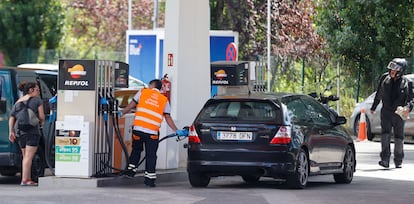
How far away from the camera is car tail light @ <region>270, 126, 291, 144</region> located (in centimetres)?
1659

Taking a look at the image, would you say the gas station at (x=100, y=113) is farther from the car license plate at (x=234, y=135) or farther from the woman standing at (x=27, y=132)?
the car license plate at (x=234, y=135)

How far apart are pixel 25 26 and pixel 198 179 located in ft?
101

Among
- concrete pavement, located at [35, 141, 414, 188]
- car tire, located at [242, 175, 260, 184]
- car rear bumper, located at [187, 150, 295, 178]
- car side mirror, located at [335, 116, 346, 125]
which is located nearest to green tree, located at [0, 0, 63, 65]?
concrete pavement, located at [35, 141, 414, 188]

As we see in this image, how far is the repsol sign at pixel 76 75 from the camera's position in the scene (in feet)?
56.9

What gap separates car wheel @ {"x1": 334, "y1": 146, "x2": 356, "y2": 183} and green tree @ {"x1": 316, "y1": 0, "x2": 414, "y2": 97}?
1561cm

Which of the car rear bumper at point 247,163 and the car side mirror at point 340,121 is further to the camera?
the car side mirror at point 340,121

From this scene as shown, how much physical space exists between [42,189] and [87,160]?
0.80 m

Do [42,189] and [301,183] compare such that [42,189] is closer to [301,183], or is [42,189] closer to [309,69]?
[301,183]

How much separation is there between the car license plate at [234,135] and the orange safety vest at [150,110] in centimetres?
122

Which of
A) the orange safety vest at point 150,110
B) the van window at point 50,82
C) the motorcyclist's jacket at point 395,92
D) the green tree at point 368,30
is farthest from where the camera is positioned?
the green tree at point 368,30

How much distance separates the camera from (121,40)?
59.9 meters

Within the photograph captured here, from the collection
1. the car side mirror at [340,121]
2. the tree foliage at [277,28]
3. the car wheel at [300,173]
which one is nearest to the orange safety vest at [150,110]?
the car wheel at [300,173]

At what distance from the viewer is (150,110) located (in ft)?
58.0

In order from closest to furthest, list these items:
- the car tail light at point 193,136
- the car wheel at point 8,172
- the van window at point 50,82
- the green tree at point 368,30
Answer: the car tail light at point 193,136
the van window at point 50,82
the car wheel at point 8,172
the green tree at point 368,30
